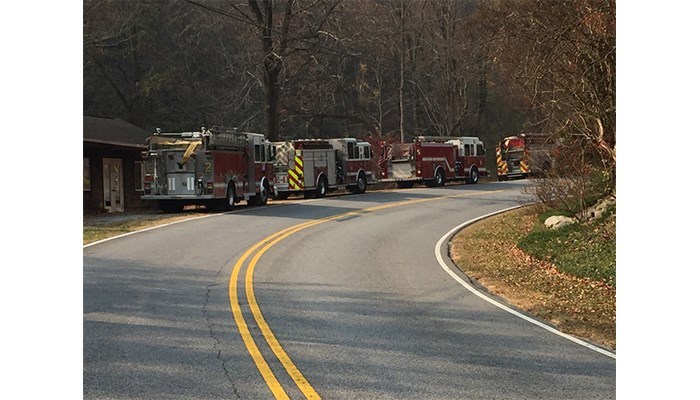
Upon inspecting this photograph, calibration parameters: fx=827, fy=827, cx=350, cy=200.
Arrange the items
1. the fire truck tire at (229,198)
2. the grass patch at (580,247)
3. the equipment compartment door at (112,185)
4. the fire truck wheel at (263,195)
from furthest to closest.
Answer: the fire truck wheel at (263,195) < the equipment compartment door at (112,185) < the fire truck tire at (229,198) < the grass patch at (580,247)

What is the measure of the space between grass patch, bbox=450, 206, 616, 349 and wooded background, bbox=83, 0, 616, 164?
4.81 m

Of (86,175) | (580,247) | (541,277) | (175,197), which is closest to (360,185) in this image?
(175,197)

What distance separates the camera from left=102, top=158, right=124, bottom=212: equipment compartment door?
32281 mm

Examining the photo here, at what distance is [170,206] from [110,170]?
13.1 ft

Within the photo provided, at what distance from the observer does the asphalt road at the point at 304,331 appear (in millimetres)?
8047

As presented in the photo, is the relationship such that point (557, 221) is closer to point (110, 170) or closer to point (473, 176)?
point (110, 170)

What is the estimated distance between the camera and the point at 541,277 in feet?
54.7

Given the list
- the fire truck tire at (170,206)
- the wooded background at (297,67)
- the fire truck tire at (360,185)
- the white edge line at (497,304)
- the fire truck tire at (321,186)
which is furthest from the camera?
the wooded background at (297,67)

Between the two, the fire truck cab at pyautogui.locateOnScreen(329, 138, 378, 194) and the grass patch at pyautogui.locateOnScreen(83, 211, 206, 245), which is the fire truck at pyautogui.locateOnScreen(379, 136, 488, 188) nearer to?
the fire truck cab at pyautogui.locateOnScreen(329, 138, 378, 194)

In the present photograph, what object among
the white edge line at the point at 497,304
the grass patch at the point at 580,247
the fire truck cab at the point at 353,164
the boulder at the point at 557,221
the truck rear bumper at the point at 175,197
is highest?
the fire truck cab at the point at 353,164

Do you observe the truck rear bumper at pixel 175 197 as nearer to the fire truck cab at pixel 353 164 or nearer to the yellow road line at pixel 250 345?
the fire truck cab at pixel 353 164

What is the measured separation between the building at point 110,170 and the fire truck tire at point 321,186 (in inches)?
316

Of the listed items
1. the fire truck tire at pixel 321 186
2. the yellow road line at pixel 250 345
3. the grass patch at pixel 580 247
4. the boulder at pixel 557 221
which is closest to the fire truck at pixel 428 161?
the fire truck tire at pixel 321 186

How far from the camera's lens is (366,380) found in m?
8.23
